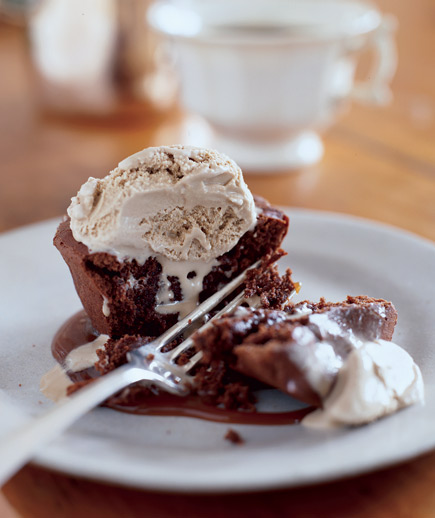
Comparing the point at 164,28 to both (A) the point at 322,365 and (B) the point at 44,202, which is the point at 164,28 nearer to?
(B) the point at 44,202

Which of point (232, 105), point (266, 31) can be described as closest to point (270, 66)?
point (232, 105)

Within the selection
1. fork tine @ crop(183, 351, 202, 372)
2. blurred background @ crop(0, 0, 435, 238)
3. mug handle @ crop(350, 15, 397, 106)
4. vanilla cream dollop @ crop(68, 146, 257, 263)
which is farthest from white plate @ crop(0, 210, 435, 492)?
mug handle @ crop(350, 15, 397, 106)

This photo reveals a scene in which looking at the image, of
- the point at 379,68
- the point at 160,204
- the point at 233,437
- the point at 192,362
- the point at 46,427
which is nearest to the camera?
the point at 46,427

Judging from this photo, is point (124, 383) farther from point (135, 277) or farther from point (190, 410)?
point (135, 277)

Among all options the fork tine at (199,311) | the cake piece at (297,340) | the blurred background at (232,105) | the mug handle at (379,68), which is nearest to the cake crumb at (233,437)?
the cake piece at (297,340)

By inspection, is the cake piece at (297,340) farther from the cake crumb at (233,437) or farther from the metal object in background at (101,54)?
the metal object in background at (101,54)

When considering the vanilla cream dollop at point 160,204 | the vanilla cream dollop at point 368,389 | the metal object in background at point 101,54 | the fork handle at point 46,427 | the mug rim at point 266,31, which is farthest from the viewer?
the metal object in background at point 101,54

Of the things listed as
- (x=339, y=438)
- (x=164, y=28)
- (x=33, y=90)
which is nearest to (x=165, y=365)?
(x=339, y=438)
